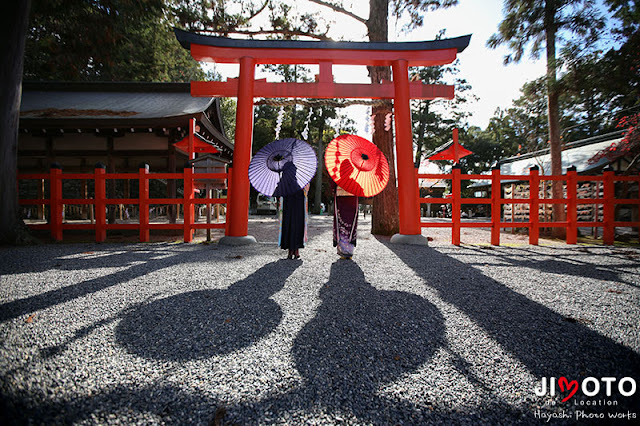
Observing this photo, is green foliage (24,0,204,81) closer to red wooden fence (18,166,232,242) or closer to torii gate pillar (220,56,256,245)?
red wooden fence (18,166,232,242)

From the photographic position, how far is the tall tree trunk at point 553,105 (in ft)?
23.1

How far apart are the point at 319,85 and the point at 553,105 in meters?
6.74

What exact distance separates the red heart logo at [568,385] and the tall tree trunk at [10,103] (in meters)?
7.64

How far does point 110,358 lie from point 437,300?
238 centimetres

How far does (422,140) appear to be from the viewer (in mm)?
23000

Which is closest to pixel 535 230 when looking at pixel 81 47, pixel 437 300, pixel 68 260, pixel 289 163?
pixel 437 300

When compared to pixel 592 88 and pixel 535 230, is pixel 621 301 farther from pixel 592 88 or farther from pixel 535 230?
pixel 592 88

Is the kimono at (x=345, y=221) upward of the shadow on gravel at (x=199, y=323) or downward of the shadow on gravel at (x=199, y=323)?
upward

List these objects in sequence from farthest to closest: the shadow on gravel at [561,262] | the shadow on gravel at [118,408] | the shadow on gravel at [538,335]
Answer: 1. the shadow on gravel at [561,262]
2. the shadow on gravel at [538,335]
3. the shadow on gravel at [118,408]

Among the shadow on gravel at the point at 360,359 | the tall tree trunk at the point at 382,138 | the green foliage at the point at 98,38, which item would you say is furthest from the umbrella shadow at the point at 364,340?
the green foliage at the point at 98,38

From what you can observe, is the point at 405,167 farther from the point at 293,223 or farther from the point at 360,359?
the point at 360,359

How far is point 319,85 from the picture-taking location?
5.73 m

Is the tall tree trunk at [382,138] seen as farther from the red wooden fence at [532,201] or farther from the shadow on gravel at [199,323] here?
the shadow on gravel at [199,323]

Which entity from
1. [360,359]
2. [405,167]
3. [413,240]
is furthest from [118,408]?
[405,167]
